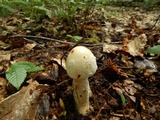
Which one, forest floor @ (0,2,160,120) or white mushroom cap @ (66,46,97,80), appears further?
→ forest floor @ (0,2,160,120)

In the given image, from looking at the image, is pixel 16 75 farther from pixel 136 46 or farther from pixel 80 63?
pixel 136 46

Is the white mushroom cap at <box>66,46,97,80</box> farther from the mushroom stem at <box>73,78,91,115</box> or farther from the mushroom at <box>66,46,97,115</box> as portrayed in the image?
the mushroom stem at <box>73,78,91,115</box>

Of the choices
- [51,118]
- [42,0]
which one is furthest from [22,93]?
[42,0]

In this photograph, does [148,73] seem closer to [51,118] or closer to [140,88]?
[140,88]

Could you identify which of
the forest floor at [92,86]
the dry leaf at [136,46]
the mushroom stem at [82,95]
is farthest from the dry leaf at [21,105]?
the dry leaf at [136,46]

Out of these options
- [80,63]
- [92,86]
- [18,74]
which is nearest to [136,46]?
[92,86]

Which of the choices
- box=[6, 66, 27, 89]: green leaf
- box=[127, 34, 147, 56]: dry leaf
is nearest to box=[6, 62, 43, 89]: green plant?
box=[6, 66, 27, 89]: green leaf
